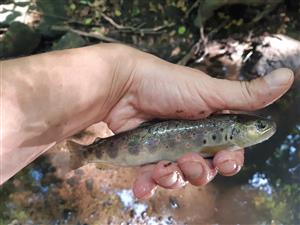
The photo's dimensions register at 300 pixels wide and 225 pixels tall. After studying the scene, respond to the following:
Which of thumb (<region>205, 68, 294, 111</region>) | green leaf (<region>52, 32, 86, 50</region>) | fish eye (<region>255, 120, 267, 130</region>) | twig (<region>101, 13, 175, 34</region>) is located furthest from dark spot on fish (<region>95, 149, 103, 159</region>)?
twig (<region>101, 13, 175, 34</region>)

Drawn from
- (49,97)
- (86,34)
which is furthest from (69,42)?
(49,97)

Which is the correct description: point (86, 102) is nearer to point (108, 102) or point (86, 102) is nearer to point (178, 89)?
point (108, 102)

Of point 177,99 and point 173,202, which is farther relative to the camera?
point 173,202

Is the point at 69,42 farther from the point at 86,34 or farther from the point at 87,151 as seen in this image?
the point at 87,151

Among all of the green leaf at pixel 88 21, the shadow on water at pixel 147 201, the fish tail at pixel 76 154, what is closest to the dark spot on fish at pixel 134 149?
the fish tail at pixel 76 154

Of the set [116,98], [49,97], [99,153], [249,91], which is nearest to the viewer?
[249,91]

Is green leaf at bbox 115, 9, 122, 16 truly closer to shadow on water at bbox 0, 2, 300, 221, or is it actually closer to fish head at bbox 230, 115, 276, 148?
shadow on water at bbox 0, 2, 300, 221

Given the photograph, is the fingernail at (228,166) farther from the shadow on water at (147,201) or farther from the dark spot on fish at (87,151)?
the shadow on water at (147,201)
